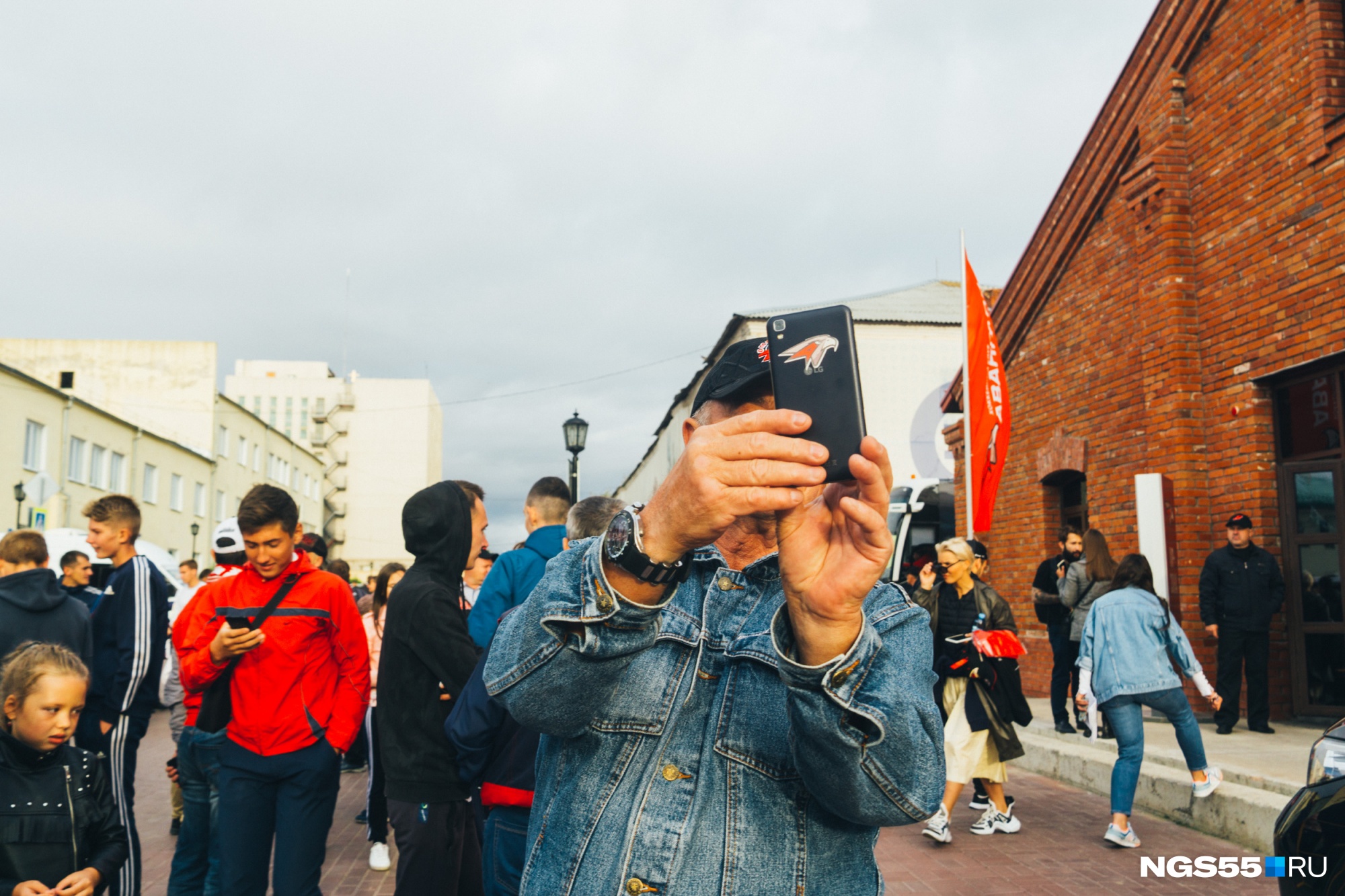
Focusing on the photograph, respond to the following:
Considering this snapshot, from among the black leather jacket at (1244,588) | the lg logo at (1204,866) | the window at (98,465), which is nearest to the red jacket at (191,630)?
the lg logo at (1204,866)

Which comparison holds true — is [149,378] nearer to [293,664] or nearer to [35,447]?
[35,447]

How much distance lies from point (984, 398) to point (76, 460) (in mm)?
33443

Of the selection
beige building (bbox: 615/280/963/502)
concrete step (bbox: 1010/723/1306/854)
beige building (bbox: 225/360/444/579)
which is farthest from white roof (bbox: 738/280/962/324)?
beige building (bbox: 225/360/444/579)

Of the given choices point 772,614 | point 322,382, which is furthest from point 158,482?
point 322,382

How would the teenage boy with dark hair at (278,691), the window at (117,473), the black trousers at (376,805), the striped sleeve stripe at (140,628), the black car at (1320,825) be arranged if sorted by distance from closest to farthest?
the black car at (1320,825), the teenage boy with dark hair at (278,691), the striped sleeve stripe at (140,628), the black trousers at (376,805), the window at (117,473)

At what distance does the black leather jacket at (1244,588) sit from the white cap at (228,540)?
8.76 m

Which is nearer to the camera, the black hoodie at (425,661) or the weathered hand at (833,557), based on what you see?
the weathered hand at (833,557)

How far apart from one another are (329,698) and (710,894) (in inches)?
133

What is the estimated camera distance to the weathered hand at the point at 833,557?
133cm

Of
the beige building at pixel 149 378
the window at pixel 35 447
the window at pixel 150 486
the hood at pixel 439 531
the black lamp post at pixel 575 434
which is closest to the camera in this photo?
the hood at pixel 439 531

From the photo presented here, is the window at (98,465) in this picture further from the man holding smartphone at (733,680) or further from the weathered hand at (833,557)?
the weathered hand at (833,557)

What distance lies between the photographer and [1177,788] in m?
7.25

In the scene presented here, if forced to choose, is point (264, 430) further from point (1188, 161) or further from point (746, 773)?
point (746, 773)

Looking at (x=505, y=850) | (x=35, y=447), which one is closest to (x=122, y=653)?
(x=505, y=850)
